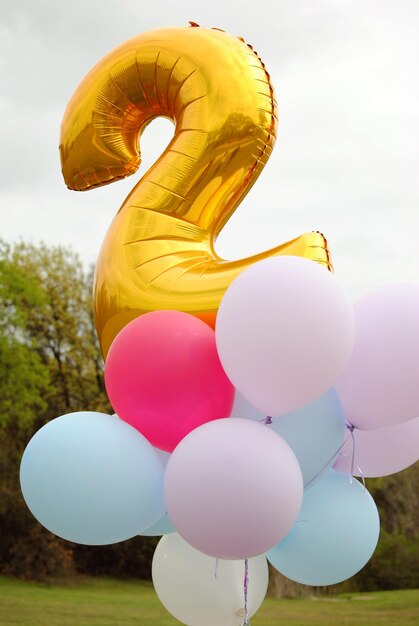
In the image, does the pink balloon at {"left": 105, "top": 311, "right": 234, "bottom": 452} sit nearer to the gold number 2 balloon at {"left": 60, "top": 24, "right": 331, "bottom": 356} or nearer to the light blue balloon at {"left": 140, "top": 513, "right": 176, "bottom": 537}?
the gold number 2 balloon at {"left": 60, "top": 24, "right": 331, "bottom": 356}

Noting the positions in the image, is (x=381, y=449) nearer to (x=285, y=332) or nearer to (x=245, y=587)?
(x=245, y=587)

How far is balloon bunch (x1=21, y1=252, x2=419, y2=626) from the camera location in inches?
97.0

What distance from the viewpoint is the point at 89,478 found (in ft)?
8.38

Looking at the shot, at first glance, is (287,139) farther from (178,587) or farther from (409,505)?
Answer: (409,505)

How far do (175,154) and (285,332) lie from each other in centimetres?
101

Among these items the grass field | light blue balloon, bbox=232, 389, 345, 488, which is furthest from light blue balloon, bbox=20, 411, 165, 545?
the grass field

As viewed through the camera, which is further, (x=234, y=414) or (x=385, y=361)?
(x=234, y=414)

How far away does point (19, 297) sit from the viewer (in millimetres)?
17281

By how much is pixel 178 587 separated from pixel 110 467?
2.65 feet

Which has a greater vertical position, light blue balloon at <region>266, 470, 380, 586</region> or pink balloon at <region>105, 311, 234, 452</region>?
pink balloon at <region>105, 311, 234, 452</region>

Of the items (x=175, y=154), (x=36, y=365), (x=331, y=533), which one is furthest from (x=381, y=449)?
(x=36, y=365)

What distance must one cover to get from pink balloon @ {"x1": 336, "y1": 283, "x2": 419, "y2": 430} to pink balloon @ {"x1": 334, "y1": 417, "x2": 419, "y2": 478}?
375mm

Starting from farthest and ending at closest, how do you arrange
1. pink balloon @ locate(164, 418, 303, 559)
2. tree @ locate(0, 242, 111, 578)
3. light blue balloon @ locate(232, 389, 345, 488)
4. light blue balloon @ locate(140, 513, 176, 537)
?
tree @ locate(0, 242, 111, 578), light blue balloon @ locate(140, 513, 176, 537), light blue balloon @ locate(232, 389, 345, 488), pink balloon @ locate(164, 418, 303, 559)

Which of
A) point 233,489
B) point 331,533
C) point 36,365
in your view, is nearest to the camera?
point 233,489
